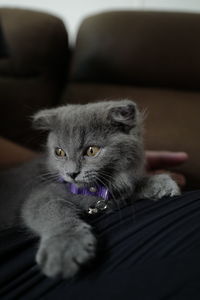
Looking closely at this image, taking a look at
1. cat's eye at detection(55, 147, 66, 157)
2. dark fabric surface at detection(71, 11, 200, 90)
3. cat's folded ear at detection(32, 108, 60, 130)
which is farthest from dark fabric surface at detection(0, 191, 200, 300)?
dark fabric surface at detection(71, 11, 200, 90)

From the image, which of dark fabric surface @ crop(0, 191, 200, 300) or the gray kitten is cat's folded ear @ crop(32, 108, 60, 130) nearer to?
the gray kitten

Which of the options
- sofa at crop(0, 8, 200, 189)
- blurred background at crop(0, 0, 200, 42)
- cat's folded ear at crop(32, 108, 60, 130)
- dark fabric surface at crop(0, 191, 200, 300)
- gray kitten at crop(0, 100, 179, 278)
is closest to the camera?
dark fabric surface at crop(0, 191, 200, 300)

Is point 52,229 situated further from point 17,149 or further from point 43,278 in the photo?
point 17,149

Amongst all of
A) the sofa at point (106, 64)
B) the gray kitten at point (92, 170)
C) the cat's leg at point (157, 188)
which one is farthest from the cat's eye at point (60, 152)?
the sofa at point (106, 64)

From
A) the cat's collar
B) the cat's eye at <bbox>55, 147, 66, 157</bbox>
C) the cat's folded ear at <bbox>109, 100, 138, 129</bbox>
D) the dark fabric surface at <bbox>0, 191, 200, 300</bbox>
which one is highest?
the cat's folded ear at <bbox>109, 100, 138, 129</bbox>

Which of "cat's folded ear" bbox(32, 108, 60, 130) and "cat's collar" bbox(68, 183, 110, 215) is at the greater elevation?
"cat's folded ear" bbox(32, 108, 60, 130)

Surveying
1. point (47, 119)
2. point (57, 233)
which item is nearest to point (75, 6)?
point (47, 119)

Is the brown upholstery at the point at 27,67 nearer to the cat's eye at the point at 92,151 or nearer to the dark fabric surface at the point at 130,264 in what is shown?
the cat's eye at the point at 92,151
